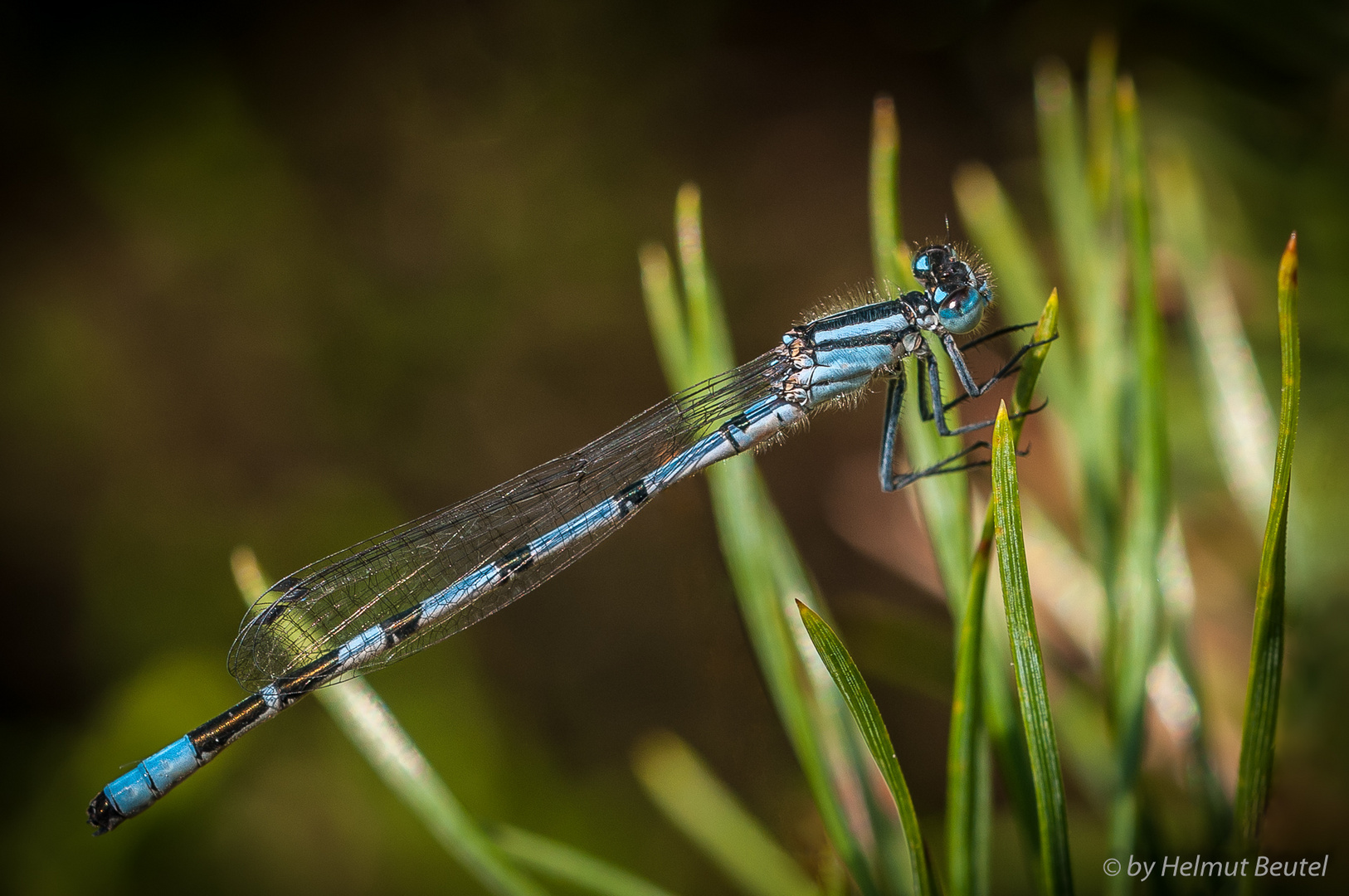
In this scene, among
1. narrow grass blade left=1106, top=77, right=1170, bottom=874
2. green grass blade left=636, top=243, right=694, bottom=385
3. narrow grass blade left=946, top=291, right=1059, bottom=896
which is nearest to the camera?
narrow grass blade left=946, top=291, right=1059, bottom=896

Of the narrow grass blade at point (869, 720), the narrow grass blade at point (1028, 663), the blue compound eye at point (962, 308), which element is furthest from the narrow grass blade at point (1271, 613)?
the blue compound eye at point (962, 308)

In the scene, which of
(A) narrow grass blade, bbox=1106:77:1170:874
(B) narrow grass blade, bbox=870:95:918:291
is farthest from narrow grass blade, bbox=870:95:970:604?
(A) narrow grass blade, bbox=1106:77:1170:874

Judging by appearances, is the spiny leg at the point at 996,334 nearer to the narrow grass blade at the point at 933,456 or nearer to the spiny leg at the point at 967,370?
the spiny leg at the point at 967,370

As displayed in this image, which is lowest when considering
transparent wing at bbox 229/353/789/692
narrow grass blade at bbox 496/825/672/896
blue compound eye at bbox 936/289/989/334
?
narrow grass blade at bbox 496/825/672/896

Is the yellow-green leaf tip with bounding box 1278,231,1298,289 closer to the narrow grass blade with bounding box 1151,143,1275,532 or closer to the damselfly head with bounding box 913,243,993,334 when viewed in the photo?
the narrow grass blade with bounding box 1151,143,1275,532

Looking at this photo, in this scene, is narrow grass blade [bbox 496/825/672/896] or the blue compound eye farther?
the blue compound eye

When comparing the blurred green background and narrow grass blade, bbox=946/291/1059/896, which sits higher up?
the blurred green background

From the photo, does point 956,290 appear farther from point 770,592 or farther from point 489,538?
point 489,538

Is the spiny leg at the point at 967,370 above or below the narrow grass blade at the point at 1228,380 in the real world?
above
